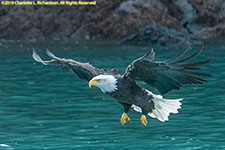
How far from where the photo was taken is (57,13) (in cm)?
3506

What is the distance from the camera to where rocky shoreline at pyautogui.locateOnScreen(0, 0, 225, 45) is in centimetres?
3228

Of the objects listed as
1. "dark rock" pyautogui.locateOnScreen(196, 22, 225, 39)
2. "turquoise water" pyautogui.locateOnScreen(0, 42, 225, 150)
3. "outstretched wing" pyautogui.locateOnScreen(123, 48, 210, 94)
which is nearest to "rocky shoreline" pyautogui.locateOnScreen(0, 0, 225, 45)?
"dark rock" pyautogui.locateOnScreen(196, 22, 225, 39)

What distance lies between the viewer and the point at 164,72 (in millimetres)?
8430

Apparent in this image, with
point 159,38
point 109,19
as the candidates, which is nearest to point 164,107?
point 159,38

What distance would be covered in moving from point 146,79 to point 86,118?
11.2ft

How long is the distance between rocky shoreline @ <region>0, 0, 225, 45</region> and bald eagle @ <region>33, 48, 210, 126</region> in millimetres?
21787

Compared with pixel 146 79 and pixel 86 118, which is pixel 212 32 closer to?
pixel 86 118

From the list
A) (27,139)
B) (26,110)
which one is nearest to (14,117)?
(26,110)

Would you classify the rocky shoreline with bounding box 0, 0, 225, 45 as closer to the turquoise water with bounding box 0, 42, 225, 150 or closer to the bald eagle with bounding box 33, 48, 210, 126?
the turquoise water with bounding box 0, 42, 225, 150

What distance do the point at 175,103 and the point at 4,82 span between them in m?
9.05

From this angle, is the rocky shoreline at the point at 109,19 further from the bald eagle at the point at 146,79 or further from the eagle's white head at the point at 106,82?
the eagle's white head at the point at 106,82

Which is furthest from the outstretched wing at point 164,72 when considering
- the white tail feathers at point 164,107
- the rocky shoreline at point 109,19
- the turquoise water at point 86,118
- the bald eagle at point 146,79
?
the rocky shoreline at point 109,19

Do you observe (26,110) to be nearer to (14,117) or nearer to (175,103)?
(14,117)

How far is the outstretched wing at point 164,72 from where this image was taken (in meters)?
8.15
